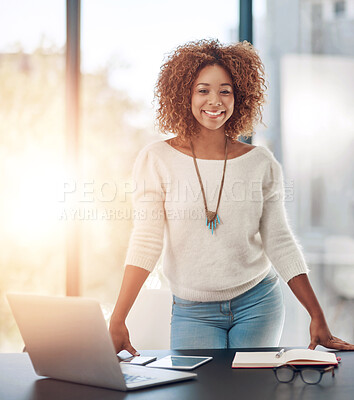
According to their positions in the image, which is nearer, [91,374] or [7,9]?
[91,374]

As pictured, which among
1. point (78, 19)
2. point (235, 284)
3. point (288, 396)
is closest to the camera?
point (288, 396)

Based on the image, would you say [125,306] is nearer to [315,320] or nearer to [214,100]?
[315,320]

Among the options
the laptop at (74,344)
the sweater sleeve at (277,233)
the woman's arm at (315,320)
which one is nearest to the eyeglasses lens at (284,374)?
the laptop at (74,344)

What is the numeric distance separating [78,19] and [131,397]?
7.38 ft

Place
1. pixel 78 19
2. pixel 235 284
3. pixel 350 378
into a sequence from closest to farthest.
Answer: pixel 350 378, pixel 235 284, pixel 78 19

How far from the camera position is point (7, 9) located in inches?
112

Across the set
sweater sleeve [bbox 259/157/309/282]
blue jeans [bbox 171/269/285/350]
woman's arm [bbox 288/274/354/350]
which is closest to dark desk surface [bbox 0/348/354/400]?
woman's arm [bbox 288/274/354/350]

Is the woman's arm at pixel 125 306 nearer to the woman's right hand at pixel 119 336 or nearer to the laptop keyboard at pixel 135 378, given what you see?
the woman's right hand at pixel 119 336

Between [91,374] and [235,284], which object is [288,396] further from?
[235,284]

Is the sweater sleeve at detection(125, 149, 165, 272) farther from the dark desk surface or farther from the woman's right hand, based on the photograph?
the dark desk surface

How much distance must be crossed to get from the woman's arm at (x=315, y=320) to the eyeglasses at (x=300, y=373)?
311 millimetres

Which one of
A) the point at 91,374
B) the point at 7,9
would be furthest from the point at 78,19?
the point at 91,374

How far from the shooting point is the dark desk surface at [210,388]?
3.49ft

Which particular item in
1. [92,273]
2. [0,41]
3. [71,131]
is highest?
[0,41]
